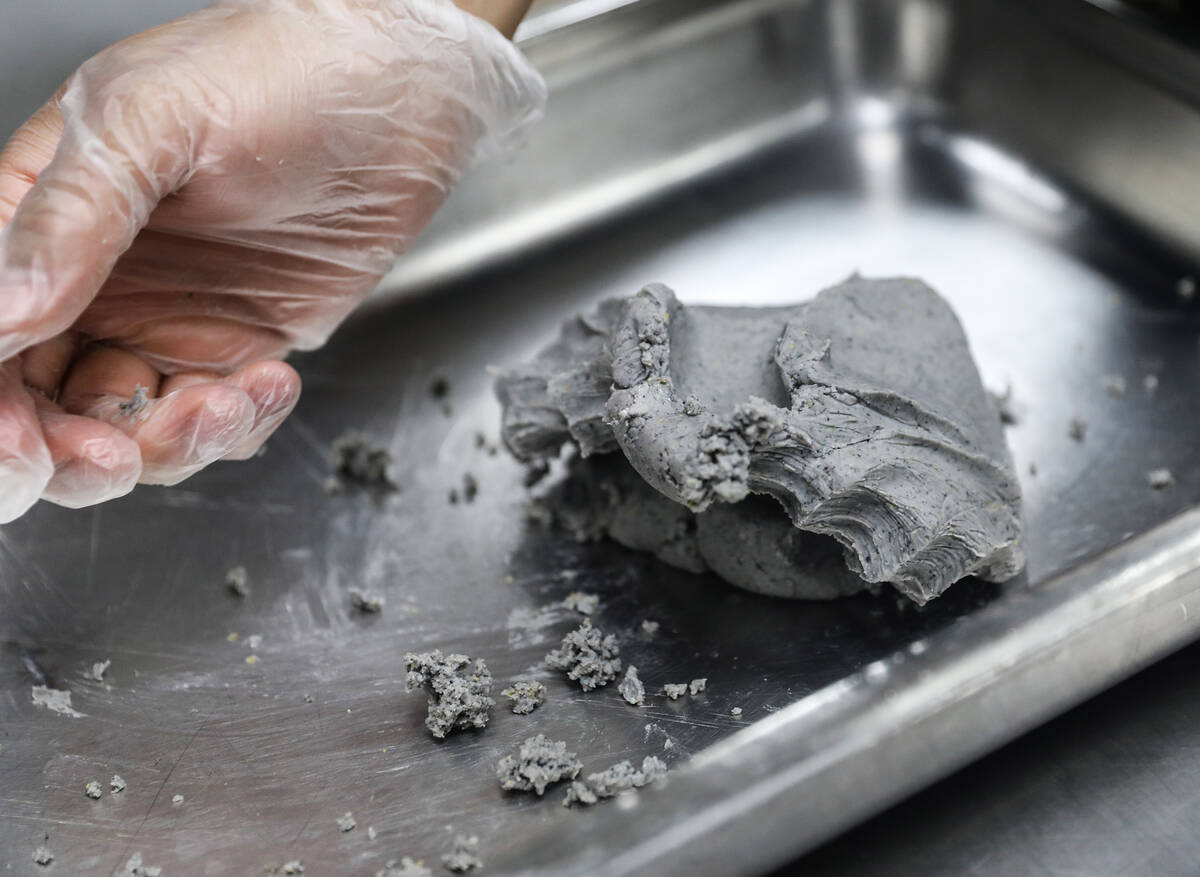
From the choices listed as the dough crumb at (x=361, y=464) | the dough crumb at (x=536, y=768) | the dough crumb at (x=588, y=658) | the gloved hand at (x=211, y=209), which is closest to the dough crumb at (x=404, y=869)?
the dough crumb at (x=536, y=768)

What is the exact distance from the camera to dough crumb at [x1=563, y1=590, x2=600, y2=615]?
1424 millimetres

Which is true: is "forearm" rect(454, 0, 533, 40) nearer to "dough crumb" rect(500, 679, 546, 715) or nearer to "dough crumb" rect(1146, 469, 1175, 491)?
"dough crumb" rect(500, 679, 546, 715)

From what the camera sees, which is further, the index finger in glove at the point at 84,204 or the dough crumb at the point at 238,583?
the dough crumb at the point at 238,583

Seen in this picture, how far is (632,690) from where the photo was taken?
4.27 feet

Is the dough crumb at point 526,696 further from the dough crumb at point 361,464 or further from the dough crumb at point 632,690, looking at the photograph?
the dough crumb at point 361,464

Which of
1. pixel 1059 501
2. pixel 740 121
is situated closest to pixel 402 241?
pixel 740 121

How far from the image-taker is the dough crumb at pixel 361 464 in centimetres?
162

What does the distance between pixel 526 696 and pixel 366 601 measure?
0.26 meters

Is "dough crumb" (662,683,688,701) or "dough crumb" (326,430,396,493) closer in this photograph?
"dough crumb" (662,683,688,701)

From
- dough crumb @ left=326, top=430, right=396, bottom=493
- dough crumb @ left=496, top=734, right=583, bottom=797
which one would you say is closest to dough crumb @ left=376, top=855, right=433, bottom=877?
dough crumb @ left=496, top=734, right=583, bottom=797

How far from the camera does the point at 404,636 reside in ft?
4.70

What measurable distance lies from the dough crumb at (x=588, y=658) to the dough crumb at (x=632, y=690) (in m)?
0.02

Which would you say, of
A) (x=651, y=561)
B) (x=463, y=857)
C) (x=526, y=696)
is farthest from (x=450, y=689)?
(x=651, y=561)

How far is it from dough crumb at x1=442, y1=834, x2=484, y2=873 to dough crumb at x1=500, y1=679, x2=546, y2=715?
0.59 feet
